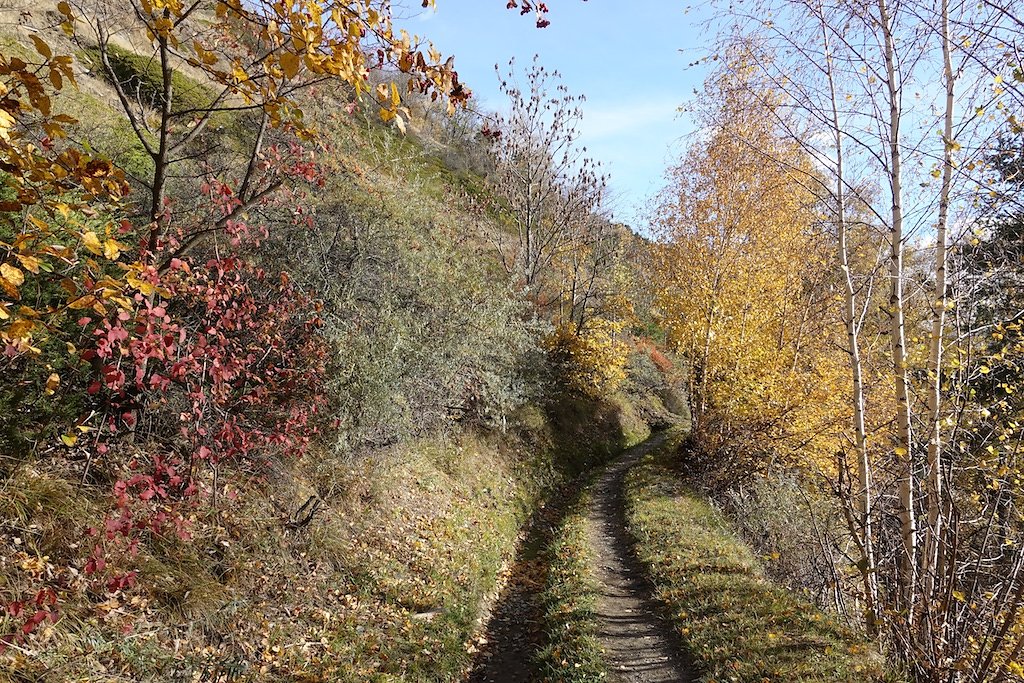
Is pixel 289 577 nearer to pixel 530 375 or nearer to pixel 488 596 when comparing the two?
pixel 488 596

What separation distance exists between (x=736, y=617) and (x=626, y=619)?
1.43 metres

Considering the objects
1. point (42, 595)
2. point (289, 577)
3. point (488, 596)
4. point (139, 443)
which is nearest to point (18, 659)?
point (42, 595)

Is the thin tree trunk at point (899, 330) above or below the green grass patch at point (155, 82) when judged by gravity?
below

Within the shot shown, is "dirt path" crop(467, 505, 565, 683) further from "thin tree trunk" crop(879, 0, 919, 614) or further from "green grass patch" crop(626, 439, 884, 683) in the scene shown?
"thin tree trunk" crop(879, 0, 919, 614)

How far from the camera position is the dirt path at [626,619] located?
20.8 ft

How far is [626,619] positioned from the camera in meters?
7.57

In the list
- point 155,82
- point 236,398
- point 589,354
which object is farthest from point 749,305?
point 155,82

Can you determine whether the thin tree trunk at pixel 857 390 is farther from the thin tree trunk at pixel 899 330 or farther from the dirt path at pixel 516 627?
the dirt path at pixel 516 627

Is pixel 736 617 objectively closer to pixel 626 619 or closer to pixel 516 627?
pixel 626 619

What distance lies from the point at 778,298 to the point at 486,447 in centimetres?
934

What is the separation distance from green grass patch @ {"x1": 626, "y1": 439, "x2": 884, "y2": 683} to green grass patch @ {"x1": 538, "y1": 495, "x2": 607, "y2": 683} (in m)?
1.06

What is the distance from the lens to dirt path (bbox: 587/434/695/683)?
6.34 m

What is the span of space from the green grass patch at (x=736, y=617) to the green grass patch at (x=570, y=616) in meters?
1.06

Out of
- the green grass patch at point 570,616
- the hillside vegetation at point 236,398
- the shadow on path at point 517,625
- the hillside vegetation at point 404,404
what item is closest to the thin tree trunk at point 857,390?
the hillside vegetation at point 404,404
